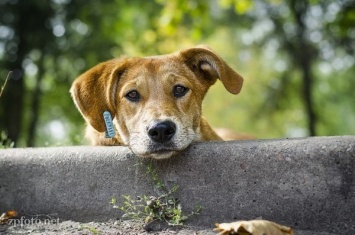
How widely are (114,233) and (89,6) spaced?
48.8 ft

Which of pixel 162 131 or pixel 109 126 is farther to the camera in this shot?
pixel 109 126

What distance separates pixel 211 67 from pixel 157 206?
1.56m

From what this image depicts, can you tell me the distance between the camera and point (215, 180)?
3.71 metres

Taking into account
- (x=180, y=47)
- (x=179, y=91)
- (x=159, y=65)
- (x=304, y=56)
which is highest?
(x=159, y=65)

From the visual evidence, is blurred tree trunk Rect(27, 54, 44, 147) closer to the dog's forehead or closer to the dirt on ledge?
the dog's forehead

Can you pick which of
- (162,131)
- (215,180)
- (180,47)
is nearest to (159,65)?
(162,131)

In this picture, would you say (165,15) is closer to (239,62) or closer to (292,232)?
(292,232)

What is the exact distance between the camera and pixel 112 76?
466 cm

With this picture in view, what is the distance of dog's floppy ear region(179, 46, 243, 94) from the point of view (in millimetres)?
4605

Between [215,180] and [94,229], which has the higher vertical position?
[215,180]

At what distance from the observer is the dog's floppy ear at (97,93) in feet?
14.9

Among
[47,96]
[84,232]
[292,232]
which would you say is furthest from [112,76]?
[47,96]

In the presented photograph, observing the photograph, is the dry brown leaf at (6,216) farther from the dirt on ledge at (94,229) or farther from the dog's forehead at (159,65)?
the dog's forehead at (159,65)

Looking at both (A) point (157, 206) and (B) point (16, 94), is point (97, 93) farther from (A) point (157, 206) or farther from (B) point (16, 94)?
(B) point (16, 94)
